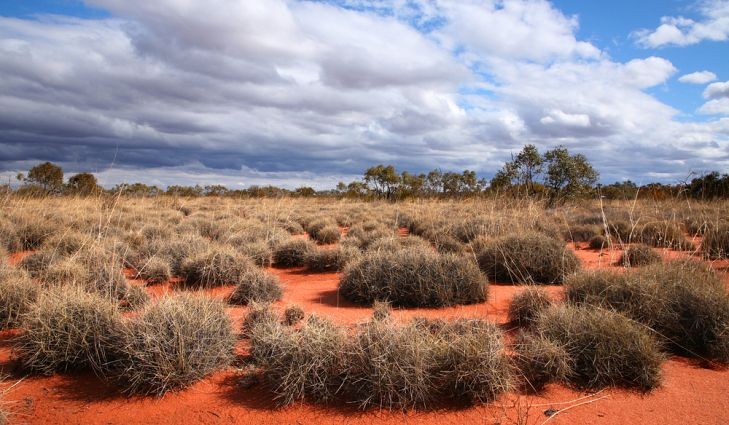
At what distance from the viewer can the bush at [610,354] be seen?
4.28 m

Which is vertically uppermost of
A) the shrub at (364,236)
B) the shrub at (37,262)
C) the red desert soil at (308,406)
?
the shrub at (364,236)

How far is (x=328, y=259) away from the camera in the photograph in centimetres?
1053

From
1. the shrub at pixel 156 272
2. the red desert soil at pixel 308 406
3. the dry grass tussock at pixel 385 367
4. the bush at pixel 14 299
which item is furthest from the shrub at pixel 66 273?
the dry grass tussock at pixel 385 367

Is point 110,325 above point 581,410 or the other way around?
above

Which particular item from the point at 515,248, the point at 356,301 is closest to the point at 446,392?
the point at 356,301

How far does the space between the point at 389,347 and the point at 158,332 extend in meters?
2.22

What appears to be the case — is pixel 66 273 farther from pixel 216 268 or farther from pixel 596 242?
pixel 596 242

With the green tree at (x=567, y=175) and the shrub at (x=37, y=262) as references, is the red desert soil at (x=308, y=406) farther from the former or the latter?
the green tree at (x=567, y=175)

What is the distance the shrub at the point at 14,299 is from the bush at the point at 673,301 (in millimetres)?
7116

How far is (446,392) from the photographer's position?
4.14 meters

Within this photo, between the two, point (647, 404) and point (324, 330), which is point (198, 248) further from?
point (647, 404)

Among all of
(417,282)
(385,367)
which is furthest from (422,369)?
(417,282)

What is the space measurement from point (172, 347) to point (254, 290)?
2.70 m

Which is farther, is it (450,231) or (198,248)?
(450,231)
